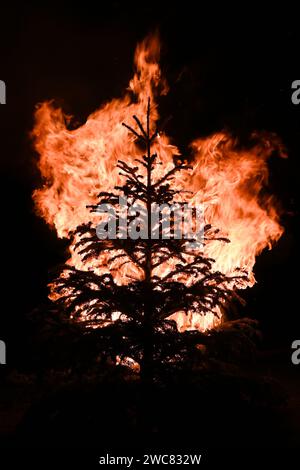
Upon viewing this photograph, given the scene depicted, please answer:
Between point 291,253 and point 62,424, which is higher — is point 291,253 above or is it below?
above

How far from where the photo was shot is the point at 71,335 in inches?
277

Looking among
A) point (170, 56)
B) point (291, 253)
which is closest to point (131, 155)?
point (170, 56)

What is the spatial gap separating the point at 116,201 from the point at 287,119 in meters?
7.46

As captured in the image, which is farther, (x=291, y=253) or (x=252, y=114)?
(x=291, y=253)

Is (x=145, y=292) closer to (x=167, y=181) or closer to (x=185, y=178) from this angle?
(x=185, y=178)

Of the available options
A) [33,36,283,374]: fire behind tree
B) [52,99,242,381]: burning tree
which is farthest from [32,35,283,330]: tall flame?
[52,99,242,381]: burning tree

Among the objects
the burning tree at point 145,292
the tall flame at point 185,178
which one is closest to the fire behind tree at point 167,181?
the tall flame at point 185,178

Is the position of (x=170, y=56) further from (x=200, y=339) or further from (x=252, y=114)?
(x=200, y=339)

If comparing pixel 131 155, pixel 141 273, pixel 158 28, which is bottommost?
pixel 141 273

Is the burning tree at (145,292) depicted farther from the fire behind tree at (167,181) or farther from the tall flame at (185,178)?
the tall flame at (185,178)

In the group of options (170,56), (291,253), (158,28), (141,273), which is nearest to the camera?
(141,273)

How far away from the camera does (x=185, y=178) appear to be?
951cm

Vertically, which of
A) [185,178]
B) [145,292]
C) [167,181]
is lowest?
[145,292]

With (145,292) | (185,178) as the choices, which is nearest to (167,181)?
(185,178)
